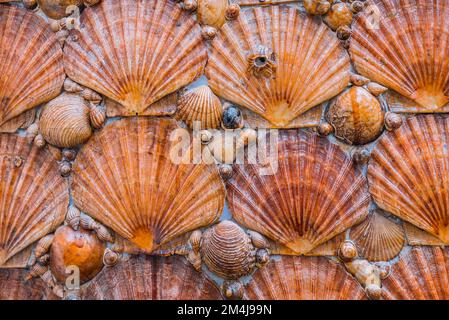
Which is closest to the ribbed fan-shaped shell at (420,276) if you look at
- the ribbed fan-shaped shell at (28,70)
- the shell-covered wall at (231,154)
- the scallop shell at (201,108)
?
the shell-covered wall at (231,154)

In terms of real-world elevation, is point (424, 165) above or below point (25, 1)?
below

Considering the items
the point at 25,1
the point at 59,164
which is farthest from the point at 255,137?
the point at 25,1

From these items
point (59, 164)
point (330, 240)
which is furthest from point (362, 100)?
point (59, 164)

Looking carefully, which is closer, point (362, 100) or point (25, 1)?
point (362, 100)

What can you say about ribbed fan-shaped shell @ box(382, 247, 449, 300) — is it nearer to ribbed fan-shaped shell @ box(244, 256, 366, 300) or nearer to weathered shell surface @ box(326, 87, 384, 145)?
ribbed fan-shaped shell @ box(244, 256, 366, 300)

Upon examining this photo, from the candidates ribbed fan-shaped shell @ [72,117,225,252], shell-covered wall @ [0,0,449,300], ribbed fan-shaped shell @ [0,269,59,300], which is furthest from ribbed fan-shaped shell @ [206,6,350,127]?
ribbed fan-shaped shell @ [0,269,59,300]

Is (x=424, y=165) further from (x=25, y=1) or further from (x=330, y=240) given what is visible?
(x=25, y=1)
